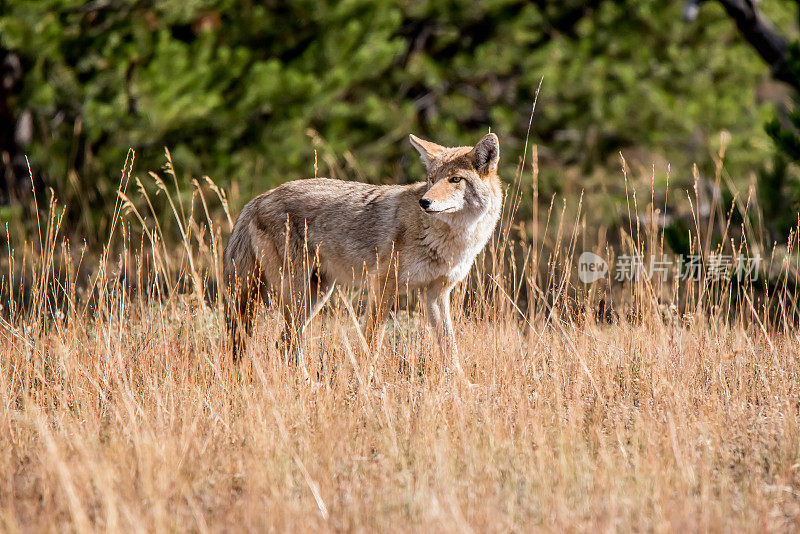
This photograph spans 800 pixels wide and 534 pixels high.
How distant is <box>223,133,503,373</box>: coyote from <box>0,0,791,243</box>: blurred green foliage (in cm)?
272

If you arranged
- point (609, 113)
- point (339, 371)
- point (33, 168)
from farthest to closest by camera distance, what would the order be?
point (609, 113) → point (33, 168) → point (339, 371)

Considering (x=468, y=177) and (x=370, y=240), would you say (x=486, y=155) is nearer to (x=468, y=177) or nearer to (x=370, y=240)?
(x=468, y=177)

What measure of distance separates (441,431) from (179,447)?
118 centimetres

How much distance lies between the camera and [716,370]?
4395 millimetres

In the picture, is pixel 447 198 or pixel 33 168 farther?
pixel 33 168

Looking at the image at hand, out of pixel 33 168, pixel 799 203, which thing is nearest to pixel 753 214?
pixel 799 203

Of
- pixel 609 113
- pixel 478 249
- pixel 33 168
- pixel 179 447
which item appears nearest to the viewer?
pixel 179 447

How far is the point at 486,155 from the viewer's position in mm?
4980

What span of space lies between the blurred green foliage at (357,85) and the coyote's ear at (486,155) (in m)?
3.55

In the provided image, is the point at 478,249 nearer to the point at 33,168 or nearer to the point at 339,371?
the point at 339,371

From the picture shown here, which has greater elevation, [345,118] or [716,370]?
[345,118]

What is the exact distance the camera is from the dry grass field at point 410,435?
2.94 meters

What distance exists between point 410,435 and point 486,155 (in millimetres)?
2052

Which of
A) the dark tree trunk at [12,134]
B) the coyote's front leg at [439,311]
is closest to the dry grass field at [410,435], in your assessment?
the coyote's front leg at [439,311]
